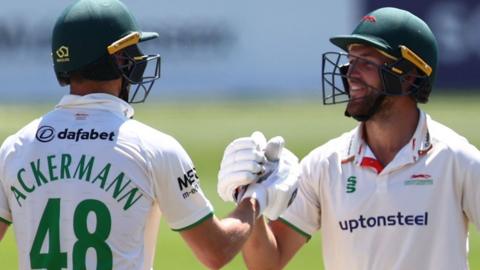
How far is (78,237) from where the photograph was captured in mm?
3984

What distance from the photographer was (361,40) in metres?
4.61

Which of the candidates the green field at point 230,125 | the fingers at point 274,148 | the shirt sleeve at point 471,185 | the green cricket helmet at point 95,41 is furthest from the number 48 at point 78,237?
the green field at point 230,125

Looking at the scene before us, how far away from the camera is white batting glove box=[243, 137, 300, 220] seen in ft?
14.4

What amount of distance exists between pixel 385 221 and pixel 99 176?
1116mm

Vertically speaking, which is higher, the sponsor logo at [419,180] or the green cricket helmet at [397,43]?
the green cricket helmet at [397,43]

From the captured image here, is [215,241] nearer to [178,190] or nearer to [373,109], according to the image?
[178,190]

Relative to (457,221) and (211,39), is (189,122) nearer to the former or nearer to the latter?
(211,39)

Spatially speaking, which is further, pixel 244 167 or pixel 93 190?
pixel 244 167

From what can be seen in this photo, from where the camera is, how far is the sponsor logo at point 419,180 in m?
4.47

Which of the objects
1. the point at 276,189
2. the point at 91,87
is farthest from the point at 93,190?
the point at 276,189

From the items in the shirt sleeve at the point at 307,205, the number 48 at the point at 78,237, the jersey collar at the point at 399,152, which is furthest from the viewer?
the shirt sleeve at the point at 307,205

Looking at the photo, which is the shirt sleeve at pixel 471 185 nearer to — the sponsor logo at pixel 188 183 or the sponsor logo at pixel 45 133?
the sponsor logo at pixel 188 183

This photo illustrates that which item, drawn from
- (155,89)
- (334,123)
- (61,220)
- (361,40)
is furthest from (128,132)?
(155,89)

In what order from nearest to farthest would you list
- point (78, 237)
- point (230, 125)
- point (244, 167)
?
point (78, 237), point (244, 167), point (230, 125)
